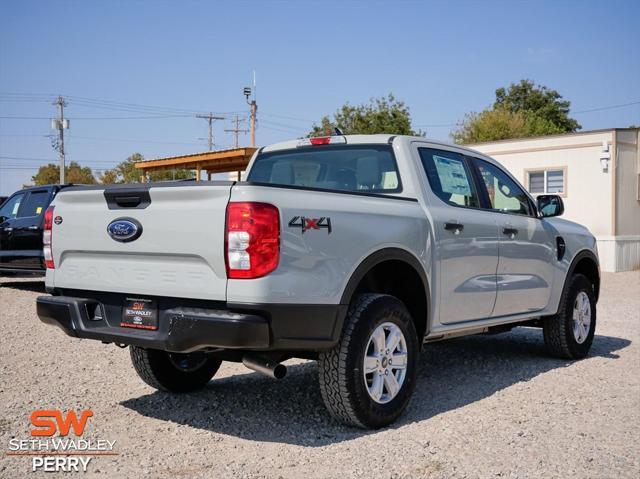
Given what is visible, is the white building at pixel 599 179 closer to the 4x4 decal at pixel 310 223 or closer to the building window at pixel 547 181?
A: the building window at pixel 547 181

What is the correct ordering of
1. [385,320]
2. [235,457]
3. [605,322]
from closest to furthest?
[235,457] < [385,320] < [605,322]

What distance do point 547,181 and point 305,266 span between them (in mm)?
16605

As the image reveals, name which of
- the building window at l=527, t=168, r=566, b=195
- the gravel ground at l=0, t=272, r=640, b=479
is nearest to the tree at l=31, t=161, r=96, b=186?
the building window at l=527, t=168, r=566, b=195

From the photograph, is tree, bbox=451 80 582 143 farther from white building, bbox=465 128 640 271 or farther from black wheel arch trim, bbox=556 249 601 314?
black wheel arch trim, bbox=556 249 601 314

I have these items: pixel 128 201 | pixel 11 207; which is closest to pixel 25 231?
pixel 11 207

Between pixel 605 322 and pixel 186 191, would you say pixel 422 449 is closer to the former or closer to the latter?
pixel 186 191

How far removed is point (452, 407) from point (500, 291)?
1123 millimetres

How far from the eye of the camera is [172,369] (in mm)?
5309

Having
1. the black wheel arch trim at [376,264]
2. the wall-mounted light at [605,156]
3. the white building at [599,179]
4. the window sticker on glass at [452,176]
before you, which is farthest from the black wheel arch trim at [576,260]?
the white building at [599,179]

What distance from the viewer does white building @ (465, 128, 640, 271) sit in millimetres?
18219

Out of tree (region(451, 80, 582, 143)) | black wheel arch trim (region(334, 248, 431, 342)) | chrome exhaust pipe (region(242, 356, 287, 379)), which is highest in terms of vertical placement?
tree (region(451, 80, 582, 143))

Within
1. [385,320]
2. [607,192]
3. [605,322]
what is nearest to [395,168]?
[385,320]

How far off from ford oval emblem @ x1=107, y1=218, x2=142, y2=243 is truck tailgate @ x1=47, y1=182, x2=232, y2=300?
2cm

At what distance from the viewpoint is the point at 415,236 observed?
474 centimetres
